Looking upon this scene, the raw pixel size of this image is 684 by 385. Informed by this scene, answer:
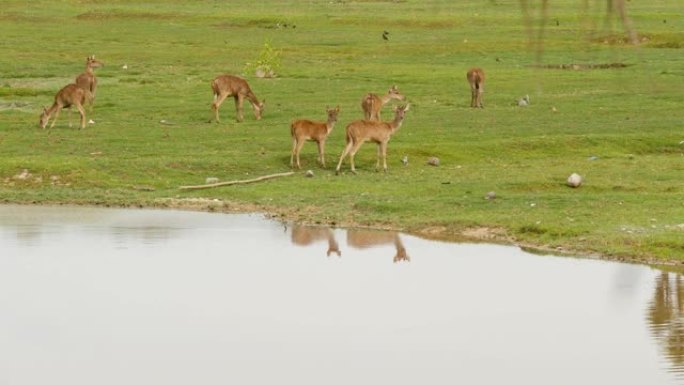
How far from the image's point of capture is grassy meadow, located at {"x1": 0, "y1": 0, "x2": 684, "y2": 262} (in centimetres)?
1608

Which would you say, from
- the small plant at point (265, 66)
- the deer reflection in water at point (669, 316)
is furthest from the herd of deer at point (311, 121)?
the deer reflection in water at point (669, 316)

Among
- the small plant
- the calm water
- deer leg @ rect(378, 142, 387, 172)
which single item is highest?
the small plant

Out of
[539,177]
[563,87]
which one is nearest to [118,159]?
[539,177]

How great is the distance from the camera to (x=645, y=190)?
17.3 metres

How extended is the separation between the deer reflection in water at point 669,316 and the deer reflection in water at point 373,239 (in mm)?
3018

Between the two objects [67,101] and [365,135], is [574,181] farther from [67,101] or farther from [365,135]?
[67,101]

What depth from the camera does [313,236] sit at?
16000 mm

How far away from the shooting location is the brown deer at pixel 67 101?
21703 millimetres

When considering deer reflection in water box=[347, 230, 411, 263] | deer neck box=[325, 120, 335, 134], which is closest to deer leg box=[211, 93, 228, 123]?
deer neck box=[325, 120, 335, 134]

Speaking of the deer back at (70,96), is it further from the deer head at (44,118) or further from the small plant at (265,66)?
the small plant at (265,66)

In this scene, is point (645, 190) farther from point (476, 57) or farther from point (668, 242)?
point (476, 57)

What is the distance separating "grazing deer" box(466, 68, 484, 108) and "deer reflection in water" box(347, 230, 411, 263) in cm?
945

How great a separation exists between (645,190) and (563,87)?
11.2m

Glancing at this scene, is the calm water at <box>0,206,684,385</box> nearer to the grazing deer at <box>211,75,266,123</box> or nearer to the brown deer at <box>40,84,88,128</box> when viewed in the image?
the brown deer at <box>40,84,88,128</box>
